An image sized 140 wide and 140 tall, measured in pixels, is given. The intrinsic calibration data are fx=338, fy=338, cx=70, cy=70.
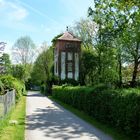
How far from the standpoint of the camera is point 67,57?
7369 centimetres

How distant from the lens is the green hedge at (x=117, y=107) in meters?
13.3

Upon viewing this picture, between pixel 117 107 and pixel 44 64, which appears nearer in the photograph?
pixel 117 107

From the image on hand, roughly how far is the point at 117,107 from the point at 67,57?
5851 centimetres

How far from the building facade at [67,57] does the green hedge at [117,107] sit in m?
49.5

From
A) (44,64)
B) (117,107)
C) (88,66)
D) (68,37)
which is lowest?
(117,107)

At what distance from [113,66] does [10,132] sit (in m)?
Answer: 42.4

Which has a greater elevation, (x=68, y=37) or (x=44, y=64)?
(x=68, y=37)

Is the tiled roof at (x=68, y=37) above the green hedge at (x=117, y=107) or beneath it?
above

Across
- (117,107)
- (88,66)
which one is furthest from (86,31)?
(117,107)

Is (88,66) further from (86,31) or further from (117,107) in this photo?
(117,107)

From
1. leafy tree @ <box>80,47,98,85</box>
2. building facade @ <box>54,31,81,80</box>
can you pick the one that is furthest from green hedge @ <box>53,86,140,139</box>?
building facade @ <box>54,31,81,80</box>

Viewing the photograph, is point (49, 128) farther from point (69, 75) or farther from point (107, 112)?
point (69, 75)

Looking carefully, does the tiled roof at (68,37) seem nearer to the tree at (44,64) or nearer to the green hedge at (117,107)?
the tree at (44,64)

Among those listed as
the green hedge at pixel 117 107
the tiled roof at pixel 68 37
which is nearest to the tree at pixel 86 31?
the tiled roof at pixel 68 37
